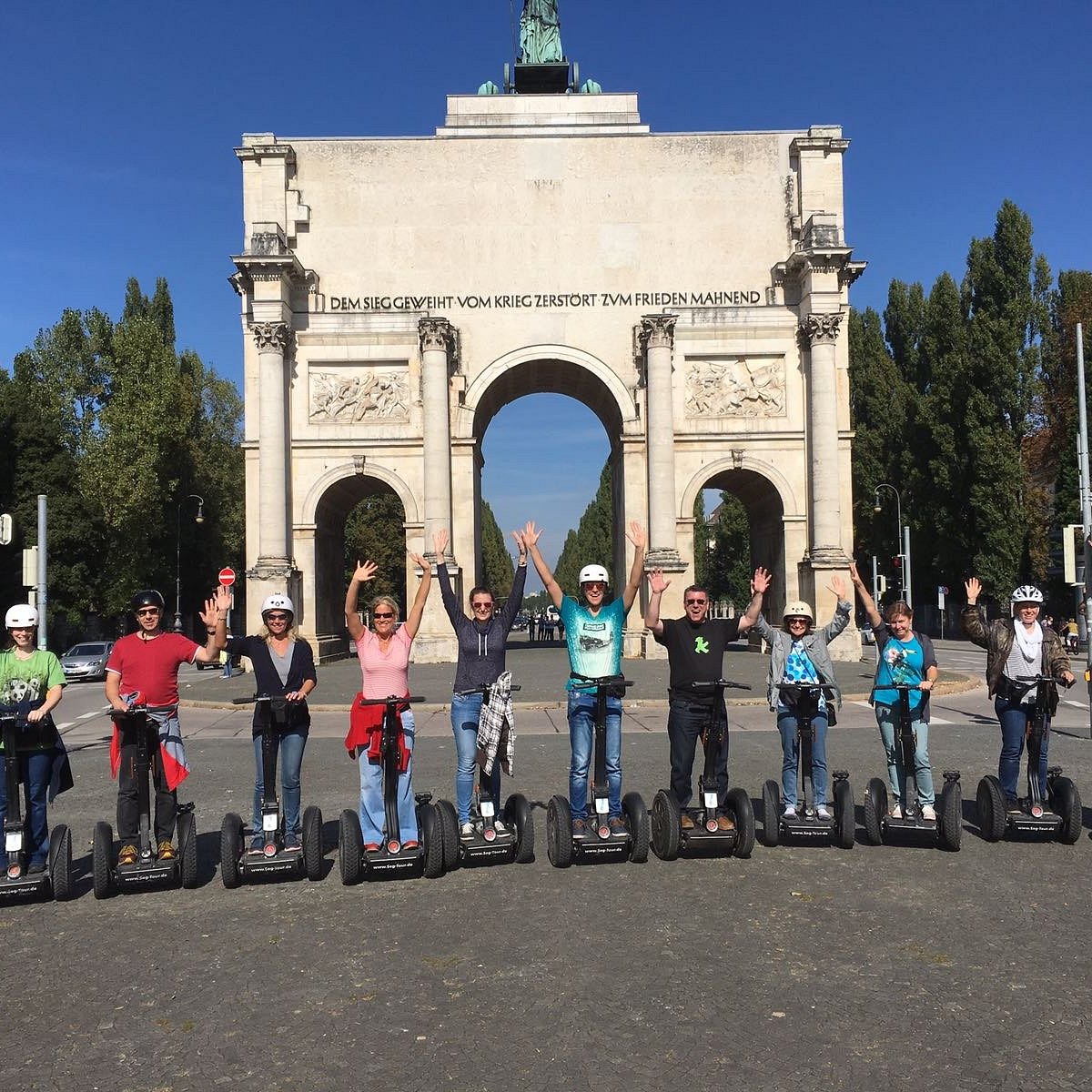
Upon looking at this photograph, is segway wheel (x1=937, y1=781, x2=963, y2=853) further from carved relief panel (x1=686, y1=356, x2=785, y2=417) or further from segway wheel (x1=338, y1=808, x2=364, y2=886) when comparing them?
carved relief panel (x1=686, y1=356, x2=785, y2=417)

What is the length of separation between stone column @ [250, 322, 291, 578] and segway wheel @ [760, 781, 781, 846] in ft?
82.9

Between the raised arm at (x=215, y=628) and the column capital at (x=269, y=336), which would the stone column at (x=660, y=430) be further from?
the raised arm at (x=215, y=628)

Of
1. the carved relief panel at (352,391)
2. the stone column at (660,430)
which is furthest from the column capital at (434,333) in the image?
the stone column at (660,430)

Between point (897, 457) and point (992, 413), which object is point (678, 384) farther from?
point (897, 457)

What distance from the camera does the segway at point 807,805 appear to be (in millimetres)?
8023

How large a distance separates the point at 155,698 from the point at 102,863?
108 centimetres

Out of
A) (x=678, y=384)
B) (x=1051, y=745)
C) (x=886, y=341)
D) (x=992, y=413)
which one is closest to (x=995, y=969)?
(x=1051, y=745)

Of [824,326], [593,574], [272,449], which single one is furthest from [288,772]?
[824,326]

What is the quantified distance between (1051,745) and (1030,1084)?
10392 millimetres

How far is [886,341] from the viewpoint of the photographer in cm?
5725

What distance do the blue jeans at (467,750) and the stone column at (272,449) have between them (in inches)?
984

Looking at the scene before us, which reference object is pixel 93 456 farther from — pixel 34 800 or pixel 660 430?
pixel 34 800

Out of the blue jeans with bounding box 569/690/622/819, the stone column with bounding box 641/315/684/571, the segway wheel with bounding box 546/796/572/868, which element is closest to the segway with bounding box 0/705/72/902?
the segway wheel with bounding box 546/796/572/868

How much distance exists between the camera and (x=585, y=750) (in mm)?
7688
